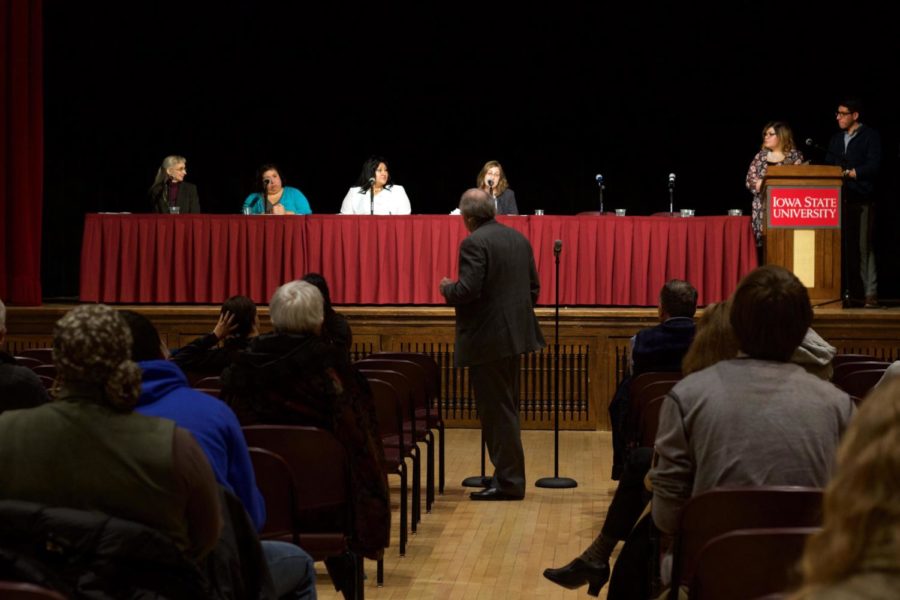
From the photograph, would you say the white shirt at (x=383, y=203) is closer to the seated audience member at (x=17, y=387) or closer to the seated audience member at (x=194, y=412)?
the seated audience member at (x=17, y=387)

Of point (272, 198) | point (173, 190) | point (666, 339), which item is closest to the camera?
point (666, 339)

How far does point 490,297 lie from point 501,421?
682mm

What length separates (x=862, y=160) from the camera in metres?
10.0

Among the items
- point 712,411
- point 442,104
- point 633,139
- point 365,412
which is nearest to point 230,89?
point 442,104

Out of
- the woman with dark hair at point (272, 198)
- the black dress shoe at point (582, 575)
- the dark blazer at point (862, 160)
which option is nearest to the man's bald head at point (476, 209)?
the black dress shoe at point (582, 575)

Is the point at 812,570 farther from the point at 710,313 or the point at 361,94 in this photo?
the point at 361,94

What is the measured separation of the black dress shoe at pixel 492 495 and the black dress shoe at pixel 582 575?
212 centimetres

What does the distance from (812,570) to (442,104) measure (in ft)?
41.5

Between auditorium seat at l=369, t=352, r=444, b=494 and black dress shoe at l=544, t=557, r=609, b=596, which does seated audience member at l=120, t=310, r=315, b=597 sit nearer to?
black dress shoe at l=544, t=557, r=609, b=596

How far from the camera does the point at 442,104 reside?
13852 mm

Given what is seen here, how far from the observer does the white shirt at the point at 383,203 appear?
1059 cm

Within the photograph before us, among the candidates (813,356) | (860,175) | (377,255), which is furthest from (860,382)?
(377,255)

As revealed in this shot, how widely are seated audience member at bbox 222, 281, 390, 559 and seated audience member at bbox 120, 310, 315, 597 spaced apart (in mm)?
973

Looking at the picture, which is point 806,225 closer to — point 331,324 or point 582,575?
point 331,324
